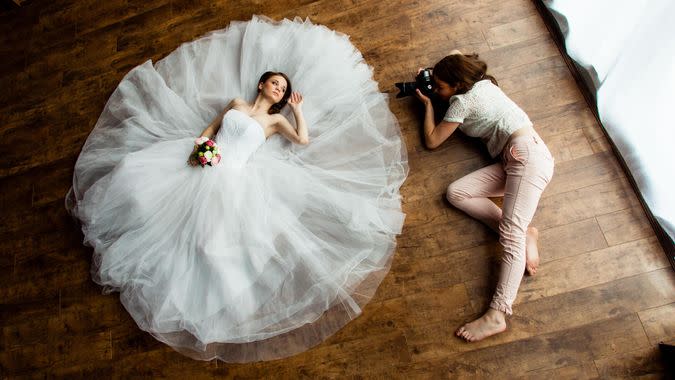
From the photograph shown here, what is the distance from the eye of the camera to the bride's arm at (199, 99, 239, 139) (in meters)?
2.12

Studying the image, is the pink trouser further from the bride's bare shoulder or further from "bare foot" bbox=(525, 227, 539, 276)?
the bride's bare shoulder

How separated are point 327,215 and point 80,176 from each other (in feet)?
4.16

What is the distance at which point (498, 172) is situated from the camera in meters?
2.01

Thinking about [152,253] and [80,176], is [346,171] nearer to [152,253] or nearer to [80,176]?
[152,253]

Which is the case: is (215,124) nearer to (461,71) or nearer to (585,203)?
(461,71)

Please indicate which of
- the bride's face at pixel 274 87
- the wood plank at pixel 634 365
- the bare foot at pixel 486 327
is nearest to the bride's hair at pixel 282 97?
the bride's face at pixel 274 87

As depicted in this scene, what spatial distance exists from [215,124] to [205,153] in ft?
0.82

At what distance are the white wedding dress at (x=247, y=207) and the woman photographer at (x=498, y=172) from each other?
31 centimetres

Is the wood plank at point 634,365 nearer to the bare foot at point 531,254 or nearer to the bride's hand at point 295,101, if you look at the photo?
the bare foot at point 531,254

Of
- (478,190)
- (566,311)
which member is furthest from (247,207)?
(566,311)

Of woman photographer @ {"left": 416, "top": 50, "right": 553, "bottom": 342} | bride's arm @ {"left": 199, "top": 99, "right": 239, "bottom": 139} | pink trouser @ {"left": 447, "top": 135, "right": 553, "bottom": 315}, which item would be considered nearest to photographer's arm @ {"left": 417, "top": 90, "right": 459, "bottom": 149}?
woman photographer @ {"left": 416, "top": 50, "right": 553, "bottom": 342}

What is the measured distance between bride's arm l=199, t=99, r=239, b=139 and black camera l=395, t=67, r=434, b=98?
0.82m

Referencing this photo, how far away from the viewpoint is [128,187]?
1939 millimetres

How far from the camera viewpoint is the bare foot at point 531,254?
6.26 feet
